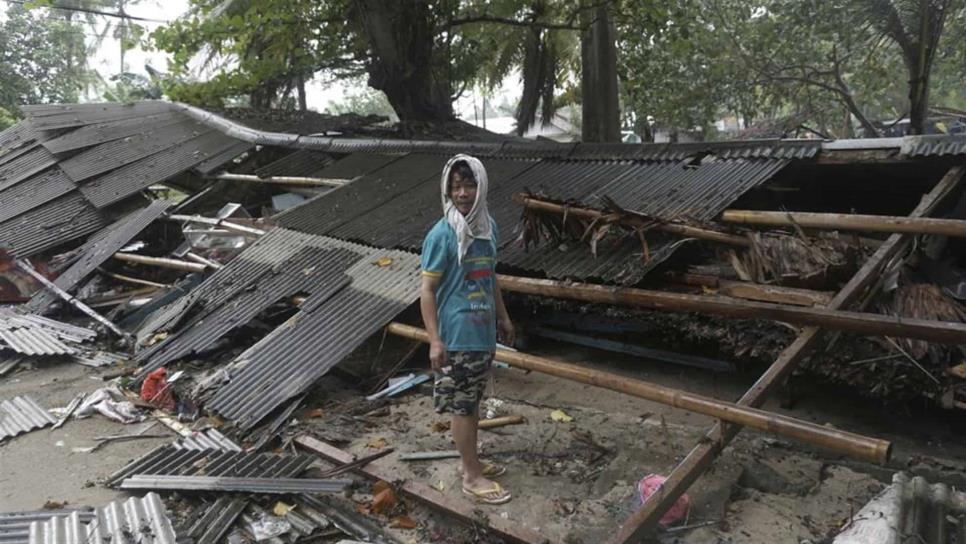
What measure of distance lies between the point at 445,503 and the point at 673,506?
1042 mm

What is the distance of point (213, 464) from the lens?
3.71m

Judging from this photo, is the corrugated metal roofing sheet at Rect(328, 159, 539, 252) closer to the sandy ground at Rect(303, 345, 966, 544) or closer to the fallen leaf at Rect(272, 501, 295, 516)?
the sandy ground at Rect(303, 345, 966, 544)

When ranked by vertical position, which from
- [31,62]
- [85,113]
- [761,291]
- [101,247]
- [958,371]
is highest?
[31,62]

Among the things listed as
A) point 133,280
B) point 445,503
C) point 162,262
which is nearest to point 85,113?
point 133,280

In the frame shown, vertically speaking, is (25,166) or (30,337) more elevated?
(25,166)

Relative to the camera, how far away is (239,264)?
253 inches

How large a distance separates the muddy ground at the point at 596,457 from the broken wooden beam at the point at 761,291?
77 centimetres

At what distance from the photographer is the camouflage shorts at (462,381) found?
10.4 ft

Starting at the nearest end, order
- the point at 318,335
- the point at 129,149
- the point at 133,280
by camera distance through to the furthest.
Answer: the point at 318,335 < the point at 133,280 < the point at 129,149

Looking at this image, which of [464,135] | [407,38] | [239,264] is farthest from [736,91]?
[239,264]

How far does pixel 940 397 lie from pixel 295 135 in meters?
9.10

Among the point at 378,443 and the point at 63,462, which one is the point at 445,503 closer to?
the point at 378,443

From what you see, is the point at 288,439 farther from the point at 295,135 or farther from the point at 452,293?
the point at 295,135

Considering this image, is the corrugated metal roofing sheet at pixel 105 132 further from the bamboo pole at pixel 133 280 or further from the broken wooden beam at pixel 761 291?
the broken wooden beam at pixel 761 291
